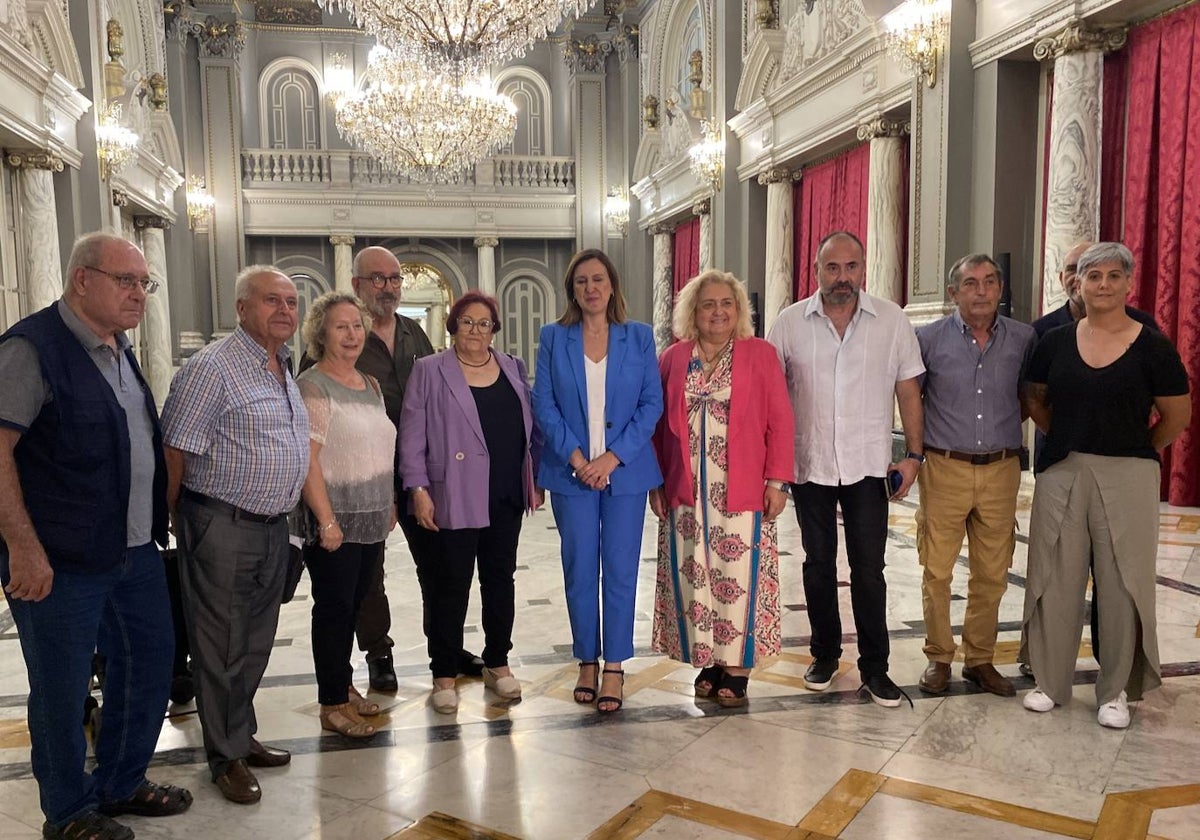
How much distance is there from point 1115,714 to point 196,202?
49.4 feet

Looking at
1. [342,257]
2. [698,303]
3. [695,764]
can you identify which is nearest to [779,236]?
[698,303]

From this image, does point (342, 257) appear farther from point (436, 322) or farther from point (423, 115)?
point (423, 115)

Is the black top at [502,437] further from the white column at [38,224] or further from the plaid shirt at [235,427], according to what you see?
the white column at [38,224]

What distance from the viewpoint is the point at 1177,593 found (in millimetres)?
4379

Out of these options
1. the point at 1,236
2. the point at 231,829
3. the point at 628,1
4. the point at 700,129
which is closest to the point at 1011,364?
the point at 231,829

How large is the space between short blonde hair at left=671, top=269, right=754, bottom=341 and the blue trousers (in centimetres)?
60

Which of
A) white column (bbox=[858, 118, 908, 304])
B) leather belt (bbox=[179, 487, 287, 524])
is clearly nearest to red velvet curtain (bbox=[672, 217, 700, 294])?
white column (bbox=[858, 118, 908, 304])

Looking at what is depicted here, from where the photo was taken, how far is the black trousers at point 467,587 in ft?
10.3

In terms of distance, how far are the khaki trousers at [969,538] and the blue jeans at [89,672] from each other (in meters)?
2.49

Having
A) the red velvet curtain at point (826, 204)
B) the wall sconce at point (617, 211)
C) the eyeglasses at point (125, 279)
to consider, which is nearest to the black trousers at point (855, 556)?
the eyeglasses at point (125, 279)

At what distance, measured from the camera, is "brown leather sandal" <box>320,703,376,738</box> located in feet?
9.66

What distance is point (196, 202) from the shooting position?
14734 mm

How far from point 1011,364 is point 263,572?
8.21 ft

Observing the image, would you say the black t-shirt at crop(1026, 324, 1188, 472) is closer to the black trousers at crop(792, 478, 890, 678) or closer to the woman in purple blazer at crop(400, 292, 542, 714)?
the black trousers at crop(792, 478, 890, 678)
